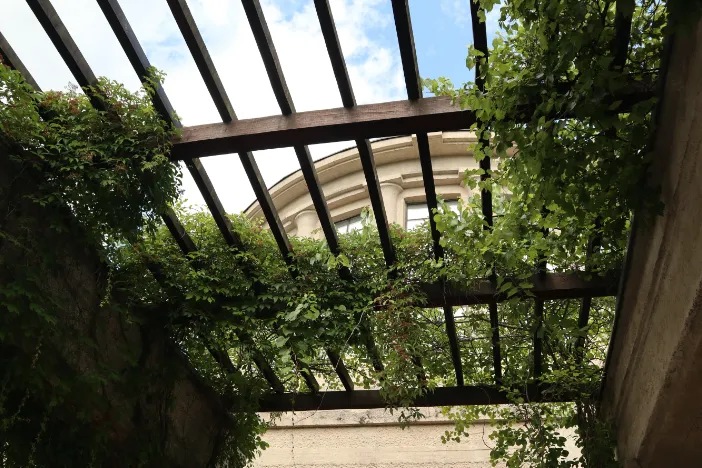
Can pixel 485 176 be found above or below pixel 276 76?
below

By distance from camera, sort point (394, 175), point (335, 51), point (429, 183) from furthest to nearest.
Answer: point (394, 175) < point (429, 183) < point (335, 51)

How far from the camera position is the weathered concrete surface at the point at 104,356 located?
14.1 feet

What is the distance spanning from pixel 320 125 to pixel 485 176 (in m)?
1.09

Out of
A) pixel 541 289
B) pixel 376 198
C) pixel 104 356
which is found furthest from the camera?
pixel 541 289

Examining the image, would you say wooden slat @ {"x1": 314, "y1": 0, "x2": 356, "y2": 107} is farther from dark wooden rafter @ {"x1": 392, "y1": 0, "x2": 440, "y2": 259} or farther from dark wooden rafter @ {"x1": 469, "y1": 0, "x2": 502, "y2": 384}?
dark wooden rafter @ {"x1": 469, "y1": 0, "x2": 502, "y2": 384}

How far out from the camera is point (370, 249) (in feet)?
17.5

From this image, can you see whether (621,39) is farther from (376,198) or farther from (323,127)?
(376,198)

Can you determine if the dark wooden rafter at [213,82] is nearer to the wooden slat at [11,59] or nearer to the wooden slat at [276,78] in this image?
the wooden slat at [276,78]

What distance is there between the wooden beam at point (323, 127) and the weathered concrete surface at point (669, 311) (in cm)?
122

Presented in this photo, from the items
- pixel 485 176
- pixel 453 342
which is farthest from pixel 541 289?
pixel 485 176

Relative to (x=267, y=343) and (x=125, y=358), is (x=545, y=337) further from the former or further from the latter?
(x=125, y=358)

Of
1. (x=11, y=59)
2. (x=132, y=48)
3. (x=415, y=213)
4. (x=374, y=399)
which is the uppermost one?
(x=415, y=213)

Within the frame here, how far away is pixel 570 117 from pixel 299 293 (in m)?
2.66

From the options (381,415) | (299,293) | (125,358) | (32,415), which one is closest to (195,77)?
(299,293)
